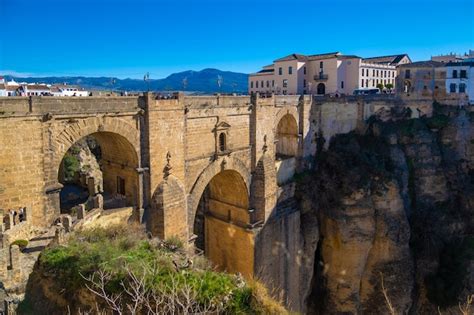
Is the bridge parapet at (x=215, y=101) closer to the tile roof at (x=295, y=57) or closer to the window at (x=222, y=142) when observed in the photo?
the window at (x=222, y=142)

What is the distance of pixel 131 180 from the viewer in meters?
16.9

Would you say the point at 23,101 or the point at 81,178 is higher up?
the point at 23,101

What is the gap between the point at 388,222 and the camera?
2755 cm

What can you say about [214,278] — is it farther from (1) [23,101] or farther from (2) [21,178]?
(1) [23,101]

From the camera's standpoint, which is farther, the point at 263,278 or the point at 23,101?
the point at 263,278

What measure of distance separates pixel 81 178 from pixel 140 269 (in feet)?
45.7

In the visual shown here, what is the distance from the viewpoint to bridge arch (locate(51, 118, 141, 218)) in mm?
14148

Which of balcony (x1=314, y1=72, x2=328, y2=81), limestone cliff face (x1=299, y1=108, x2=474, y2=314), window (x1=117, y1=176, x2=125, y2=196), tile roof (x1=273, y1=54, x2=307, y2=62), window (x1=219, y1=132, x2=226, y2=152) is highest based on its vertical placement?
tile roof (x1=273, y1=54, x2=307, y2=62)

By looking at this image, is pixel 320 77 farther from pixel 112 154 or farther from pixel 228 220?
pixel 112 154

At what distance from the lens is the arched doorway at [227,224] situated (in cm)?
2342

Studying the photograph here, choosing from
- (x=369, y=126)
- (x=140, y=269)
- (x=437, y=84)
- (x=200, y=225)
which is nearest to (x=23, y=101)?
(x=140, y=269)

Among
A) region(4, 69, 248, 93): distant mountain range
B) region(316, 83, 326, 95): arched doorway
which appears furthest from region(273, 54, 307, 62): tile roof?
region(4, 69, 248, 93): distant mountain range

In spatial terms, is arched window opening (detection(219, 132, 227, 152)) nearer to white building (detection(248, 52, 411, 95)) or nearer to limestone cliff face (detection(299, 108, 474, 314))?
limestone cliff face (detection(299, 108, 474, 314))

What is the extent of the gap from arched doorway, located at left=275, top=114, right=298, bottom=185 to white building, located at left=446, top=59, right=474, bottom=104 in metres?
16.3
